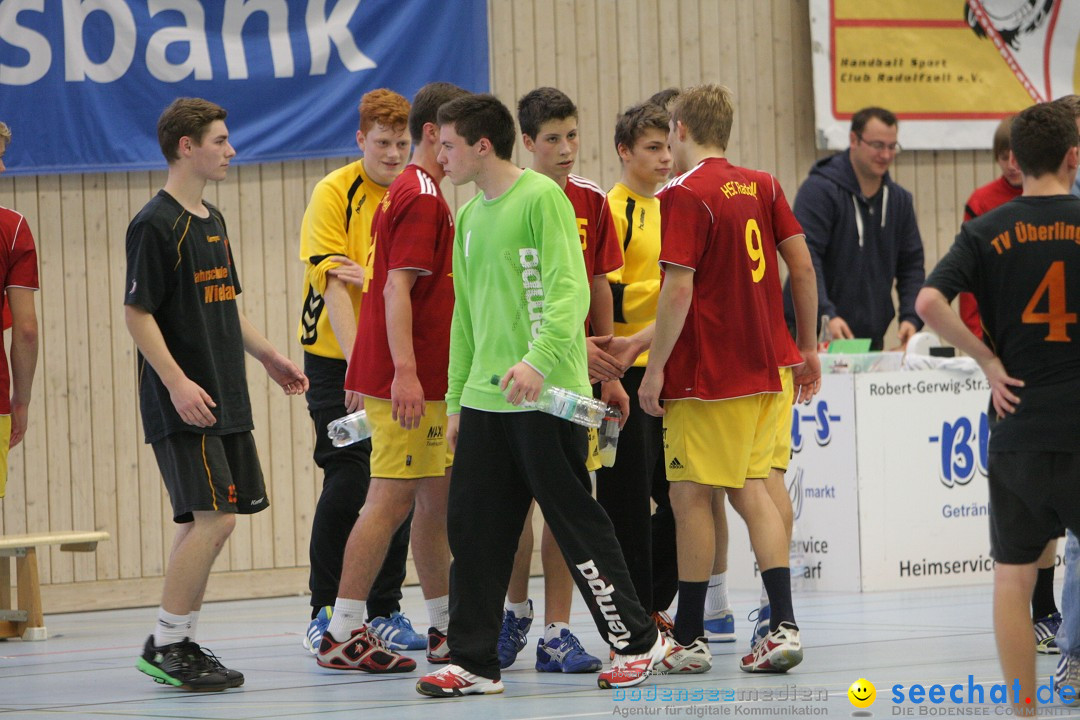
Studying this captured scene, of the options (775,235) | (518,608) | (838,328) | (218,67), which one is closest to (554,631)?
(518,608)

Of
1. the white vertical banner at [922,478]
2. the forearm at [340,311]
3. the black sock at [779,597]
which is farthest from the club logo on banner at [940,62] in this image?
the black sock at [779,597]

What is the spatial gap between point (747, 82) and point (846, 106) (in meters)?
0.71

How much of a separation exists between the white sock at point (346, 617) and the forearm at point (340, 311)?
108 centimetres

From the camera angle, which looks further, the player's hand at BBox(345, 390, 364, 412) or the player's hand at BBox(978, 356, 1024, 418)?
the player's hand at BBox(345, 390, 364, 412)

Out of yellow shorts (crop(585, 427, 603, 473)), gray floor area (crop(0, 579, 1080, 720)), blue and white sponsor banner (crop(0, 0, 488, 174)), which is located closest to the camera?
gray floor area (crop(0, 579, 1080, 720))

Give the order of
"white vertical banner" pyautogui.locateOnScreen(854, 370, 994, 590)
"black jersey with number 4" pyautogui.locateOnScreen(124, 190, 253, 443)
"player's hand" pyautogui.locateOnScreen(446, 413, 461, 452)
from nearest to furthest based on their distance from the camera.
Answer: "player's hand" pyautogui.locateOnScreen(446, 413, 461, 452) < "black jersey with number 4" pyautogui.locateOnScreen(124, 190, 253, 443) < "white vertical banner" pyautogui.locateOnScreen(854, 370, 994, 590)

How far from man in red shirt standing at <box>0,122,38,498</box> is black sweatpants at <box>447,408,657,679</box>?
→ 6.33 feet

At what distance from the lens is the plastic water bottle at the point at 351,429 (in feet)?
17.5

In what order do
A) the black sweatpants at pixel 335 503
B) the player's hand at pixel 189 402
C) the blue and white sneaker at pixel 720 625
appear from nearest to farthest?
the player's hand at pixel 189 402
the blue and white sneaker at pixel 720 625
the black sweatpants at pixel 335 503

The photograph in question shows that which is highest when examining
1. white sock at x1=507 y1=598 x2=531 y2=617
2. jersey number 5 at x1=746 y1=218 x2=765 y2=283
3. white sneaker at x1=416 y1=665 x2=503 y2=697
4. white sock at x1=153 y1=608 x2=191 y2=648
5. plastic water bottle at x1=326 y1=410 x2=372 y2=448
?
jersey number 5 at x1=746 y1=218 x2=765 y2=283

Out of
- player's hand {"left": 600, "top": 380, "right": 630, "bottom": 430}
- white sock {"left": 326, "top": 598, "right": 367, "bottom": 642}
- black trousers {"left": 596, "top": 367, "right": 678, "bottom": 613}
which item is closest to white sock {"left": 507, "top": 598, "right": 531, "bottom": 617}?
black trousers {"left": 596, "top": 367, "right": 678, "bottom": 613}

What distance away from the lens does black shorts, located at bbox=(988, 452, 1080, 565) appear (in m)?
3.73

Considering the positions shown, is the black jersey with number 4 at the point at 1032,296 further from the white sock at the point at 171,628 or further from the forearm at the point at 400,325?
the white sock at the point at 171,628

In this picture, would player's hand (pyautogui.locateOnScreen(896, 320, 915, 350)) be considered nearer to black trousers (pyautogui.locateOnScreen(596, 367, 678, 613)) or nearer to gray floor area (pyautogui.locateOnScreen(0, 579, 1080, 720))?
gray floor area (pyautogui.locateOnScreen(0, 579, 1080, 720))
